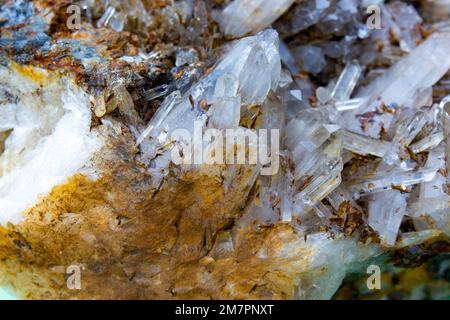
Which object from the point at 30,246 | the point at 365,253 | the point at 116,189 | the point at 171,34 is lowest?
the point at 365,253

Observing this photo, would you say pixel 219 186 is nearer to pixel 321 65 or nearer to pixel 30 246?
pixel 30 246

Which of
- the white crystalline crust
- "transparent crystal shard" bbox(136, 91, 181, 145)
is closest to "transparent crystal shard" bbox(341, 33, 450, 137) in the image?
"transparent crystal shard" bbox(136, 91, 181, 145)

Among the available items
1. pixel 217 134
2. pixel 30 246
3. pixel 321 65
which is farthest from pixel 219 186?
pixel 321 65

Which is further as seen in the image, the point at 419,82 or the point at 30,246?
the point at 419,82

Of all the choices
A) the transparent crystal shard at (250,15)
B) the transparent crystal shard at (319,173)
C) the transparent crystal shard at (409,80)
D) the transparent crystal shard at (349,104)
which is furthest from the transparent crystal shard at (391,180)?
the transparent crystal shard at (250,15)

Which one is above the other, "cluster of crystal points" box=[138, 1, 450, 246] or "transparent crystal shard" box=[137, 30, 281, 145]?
"transparent crystal shard" box=[137, 30, 281, 145]

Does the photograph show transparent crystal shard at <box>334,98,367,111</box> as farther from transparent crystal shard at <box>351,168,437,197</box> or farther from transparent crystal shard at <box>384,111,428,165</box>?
transparent crystal shard at <box>351,168,437,197</box>

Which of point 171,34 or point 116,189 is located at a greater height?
point 171,34

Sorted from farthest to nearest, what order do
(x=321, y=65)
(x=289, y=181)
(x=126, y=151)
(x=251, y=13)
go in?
1. (x=321, y=65)
2. (x=251, y=13)
3. (x=289, y=181)
4. (x=126, y=151)
